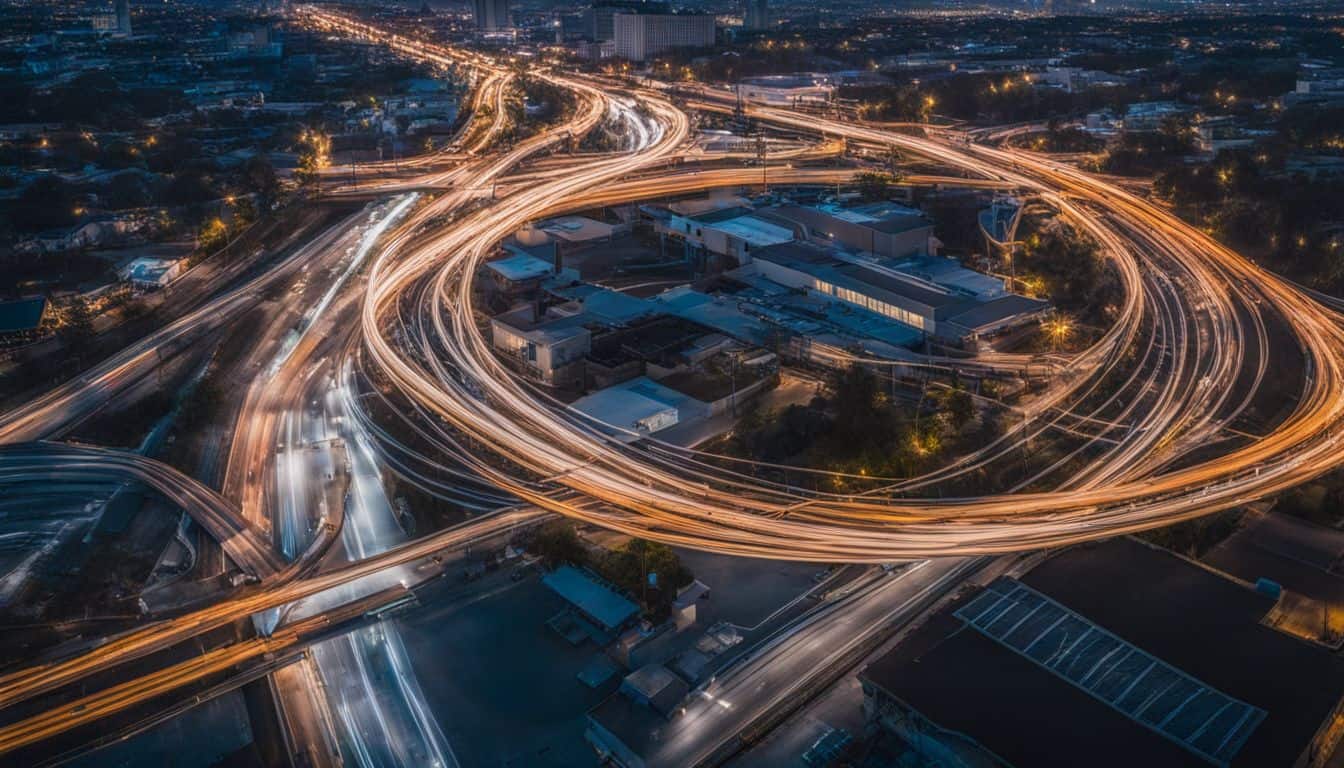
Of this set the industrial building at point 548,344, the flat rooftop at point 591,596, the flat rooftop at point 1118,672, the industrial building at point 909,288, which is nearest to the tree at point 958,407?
the industrial building at point 909,288

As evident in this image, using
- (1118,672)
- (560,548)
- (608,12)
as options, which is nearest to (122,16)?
(608,12)

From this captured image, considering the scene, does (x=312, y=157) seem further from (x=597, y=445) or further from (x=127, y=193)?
(x=597, y=445)

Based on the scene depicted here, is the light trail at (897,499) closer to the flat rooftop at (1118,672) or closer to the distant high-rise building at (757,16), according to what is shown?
the flat rooftop at (1118,672)

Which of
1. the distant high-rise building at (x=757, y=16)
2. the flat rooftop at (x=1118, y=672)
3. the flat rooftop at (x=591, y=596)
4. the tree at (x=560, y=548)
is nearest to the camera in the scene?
the flat rooftop at (x=1118, y=672)

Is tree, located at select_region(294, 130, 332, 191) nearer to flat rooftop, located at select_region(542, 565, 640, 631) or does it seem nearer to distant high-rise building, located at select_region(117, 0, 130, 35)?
flat rooftop, located at select_region(542, 565, 640, 631)

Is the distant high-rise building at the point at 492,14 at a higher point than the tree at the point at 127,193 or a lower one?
higher

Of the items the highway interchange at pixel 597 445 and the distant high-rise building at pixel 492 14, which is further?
the distant high-rise building at pixel 492 14
